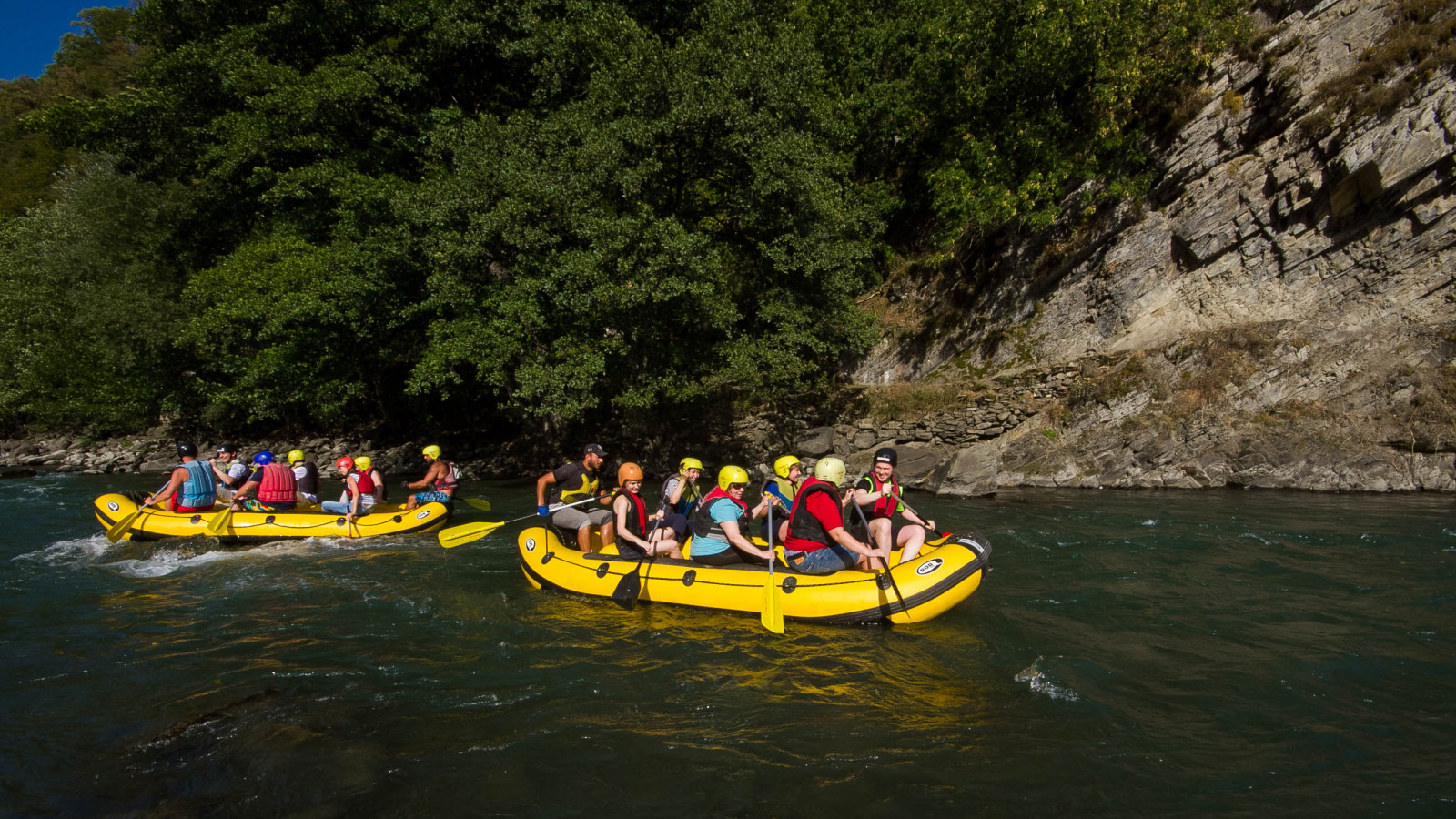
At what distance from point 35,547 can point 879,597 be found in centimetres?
1208

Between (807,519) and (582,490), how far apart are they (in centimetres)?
349

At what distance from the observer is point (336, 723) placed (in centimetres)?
493

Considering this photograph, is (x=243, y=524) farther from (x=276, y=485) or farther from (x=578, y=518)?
(x=578, y=518)

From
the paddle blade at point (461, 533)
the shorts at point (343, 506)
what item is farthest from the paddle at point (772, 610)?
the shorts at point (343, 506)

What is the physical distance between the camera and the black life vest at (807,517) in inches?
277

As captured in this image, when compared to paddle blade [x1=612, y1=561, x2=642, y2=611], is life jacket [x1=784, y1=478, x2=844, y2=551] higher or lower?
higher

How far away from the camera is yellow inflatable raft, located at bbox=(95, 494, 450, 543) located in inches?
419

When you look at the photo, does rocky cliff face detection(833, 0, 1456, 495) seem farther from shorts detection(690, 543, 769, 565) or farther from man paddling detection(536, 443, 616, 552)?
shorts detection(690, 543, 769, 565)

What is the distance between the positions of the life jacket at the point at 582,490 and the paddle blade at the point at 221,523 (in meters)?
4.95

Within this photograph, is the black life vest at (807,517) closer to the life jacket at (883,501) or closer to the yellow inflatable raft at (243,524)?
the life jacket at (883,501)

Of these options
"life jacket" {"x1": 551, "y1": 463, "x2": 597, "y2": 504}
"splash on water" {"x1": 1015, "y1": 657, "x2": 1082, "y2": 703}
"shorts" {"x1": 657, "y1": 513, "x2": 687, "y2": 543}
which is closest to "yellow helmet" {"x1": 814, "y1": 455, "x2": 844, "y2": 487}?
"shorts" {"x1": 657, "y1": 513, "x2": 687, "y2": 543}

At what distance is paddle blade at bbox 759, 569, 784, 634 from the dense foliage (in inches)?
323

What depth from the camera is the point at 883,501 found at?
23.8ft

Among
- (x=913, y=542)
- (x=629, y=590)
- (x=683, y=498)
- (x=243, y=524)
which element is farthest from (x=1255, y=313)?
(x=243, y=524)
